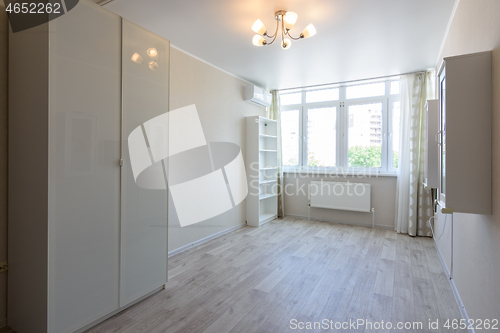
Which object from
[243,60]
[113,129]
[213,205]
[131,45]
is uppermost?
[243,60]

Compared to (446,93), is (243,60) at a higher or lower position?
higher

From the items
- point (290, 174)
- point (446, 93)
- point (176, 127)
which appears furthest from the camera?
point (290, 174)

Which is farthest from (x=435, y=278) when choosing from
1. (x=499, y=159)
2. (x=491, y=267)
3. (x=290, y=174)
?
(x=290, y=174)

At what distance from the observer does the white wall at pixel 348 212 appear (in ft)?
16.2

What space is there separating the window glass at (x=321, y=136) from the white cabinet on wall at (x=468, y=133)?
3753 mm

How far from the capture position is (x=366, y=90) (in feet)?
17.0

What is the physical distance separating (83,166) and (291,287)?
6.89 feet

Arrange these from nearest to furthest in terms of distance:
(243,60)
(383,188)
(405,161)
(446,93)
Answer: (446,93), (243,60), (405,161), (383,188)

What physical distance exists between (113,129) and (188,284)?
5.34ft

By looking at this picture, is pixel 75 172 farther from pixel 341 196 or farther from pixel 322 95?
pixel 322 95

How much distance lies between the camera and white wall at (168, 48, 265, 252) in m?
3.62

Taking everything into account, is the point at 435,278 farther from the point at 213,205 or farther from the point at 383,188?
the point at 213,205

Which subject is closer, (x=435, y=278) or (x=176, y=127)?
(x=435, y=278)

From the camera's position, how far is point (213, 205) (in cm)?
432
